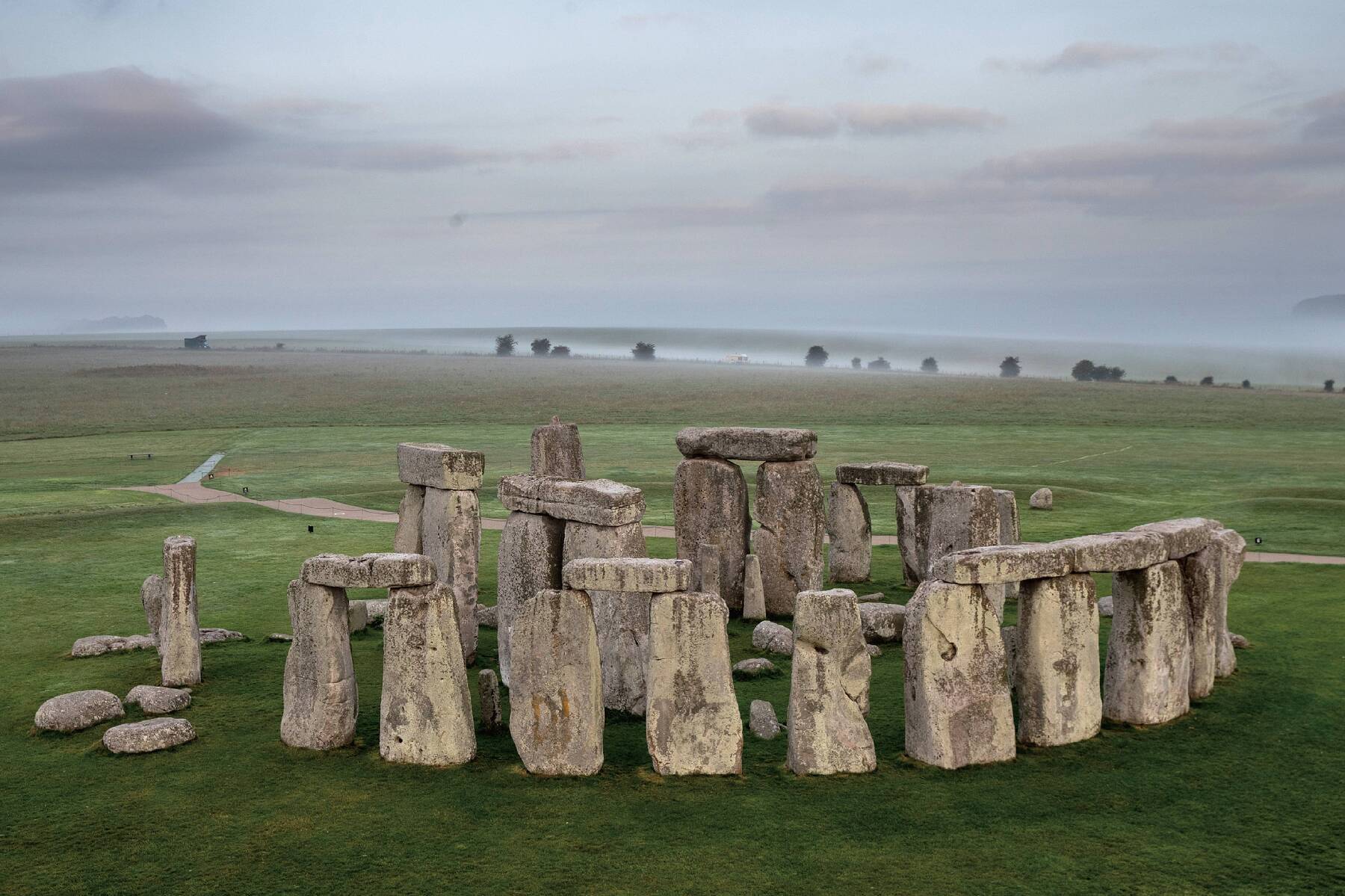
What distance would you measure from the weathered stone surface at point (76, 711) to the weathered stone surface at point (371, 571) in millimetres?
3151

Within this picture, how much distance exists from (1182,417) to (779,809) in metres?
60.3

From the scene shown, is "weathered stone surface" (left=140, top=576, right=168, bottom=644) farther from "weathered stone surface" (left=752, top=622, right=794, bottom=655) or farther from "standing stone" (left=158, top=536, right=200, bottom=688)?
"weathered stone surface" (left=752, top=622, right=794, bottom=655)

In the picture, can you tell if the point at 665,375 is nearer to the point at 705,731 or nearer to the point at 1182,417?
the point at 1182,417

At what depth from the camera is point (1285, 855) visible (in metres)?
9.63

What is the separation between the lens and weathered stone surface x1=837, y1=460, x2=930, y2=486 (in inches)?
797

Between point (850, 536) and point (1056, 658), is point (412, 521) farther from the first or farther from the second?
point (1056, 658)

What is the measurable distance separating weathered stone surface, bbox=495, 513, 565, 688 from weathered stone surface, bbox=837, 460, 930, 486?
742 cm

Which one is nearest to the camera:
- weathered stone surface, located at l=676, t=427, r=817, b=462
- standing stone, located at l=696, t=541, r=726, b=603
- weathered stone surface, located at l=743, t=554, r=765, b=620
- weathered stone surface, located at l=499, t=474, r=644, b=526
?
weathered stone surface, located at l=499, t=474, r=644, b=526

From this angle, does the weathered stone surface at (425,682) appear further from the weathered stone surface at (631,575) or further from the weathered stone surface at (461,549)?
the weathered stone surface at (461,549)

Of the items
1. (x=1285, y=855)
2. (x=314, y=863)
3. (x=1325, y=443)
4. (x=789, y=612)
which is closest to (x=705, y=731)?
(x=314, y=863)

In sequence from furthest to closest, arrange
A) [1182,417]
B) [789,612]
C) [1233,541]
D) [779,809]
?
[1182,417] → [789,612] → [1233,541] → [779,809]

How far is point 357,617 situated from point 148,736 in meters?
5.07

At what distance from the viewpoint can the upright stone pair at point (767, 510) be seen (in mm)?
18750

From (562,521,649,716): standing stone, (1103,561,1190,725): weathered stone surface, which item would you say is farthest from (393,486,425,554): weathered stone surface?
(1103,561,1190,725): weathered stone surface
